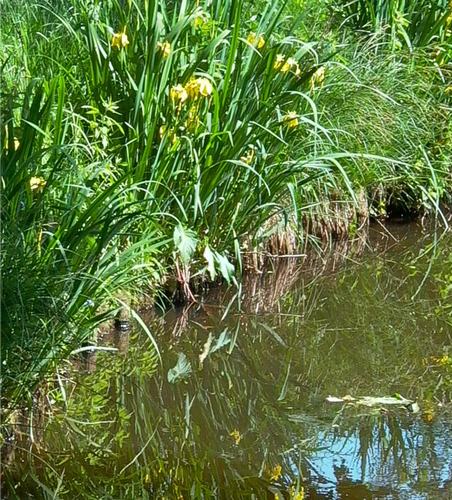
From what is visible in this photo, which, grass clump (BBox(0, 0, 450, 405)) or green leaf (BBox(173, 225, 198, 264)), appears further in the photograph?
green leaf (BBox(173, 225, 198, 264))

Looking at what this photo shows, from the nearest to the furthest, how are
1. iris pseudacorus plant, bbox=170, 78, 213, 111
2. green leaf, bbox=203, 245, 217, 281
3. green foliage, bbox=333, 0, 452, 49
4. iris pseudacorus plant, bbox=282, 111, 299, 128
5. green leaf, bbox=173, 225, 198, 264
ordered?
green leaf, bbox=173, 225, 198, 264 < iris pseudacorus plant, bbox=170, 78, 213, 111 < green leaf, bbox=203, 245, 217, 281 < iris pseudacorus plant, bbox=282, 111, 299, 128 < green foliage, bbox=333, 0, 452, 49

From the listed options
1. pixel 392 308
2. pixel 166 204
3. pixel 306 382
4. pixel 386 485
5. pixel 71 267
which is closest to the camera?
pixel 386 485

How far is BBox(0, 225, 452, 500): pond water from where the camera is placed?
9.27 ft

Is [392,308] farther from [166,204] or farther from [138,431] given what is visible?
[138,431]

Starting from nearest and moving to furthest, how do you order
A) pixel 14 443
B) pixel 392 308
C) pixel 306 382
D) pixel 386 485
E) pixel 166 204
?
pixel 386 485 < pixel 14 443 < pixel 306 382 < pixel 166 204 < pixel 392 308

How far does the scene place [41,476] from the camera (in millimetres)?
2826

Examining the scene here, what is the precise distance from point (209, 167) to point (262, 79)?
0.65 meters

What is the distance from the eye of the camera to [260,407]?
11.1 ft

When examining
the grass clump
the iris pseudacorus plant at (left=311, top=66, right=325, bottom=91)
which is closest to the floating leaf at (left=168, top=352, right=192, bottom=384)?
the grass clump

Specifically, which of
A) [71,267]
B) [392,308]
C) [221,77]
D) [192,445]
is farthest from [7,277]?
[392,308]

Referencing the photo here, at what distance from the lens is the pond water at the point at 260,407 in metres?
2.82

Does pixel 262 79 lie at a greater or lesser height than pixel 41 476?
greater

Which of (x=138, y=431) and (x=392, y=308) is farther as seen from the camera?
(x=392, y=308)

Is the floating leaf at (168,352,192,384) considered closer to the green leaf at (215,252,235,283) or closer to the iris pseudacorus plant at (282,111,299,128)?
the green leaf at (215,252,235,283)
